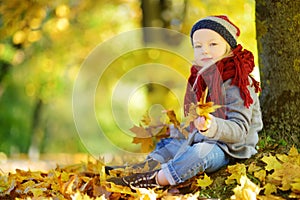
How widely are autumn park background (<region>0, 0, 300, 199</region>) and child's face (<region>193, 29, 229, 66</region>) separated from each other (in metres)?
0.55

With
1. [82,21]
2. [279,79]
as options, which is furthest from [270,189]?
[82,21]

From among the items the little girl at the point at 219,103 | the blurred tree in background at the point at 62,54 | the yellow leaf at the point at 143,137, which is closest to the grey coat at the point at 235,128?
the little girl at the point at 219,103

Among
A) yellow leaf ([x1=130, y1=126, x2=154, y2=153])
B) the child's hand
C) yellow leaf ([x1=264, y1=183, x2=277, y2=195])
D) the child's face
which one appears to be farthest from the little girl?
yellow leaf ([x1=130, y1=126, x2=154, y2=153])

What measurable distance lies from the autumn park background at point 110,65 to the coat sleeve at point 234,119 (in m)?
0.32

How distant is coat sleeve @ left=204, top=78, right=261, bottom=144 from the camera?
2357mm

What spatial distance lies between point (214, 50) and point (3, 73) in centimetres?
716

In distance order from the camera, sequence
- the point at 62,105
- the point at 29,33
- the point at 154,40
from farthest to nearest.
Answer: the point at 62,105 < the point at 29,33 < the point at 154,40

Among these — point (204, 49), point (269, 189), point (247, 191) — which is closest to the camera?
point (247, 191)

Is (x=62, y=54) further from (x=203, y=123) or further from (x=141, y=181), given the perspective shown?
(x=203, y=123)

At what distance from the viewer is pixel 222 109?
8.01 ft

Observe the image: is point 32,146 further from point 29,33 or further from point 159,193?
point 159,193

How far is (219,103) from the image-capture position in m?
2.44

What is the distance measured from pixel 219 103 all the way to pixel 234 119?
103 mm

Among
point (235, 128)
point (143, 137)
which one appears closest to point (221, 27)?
point (235, 128)
